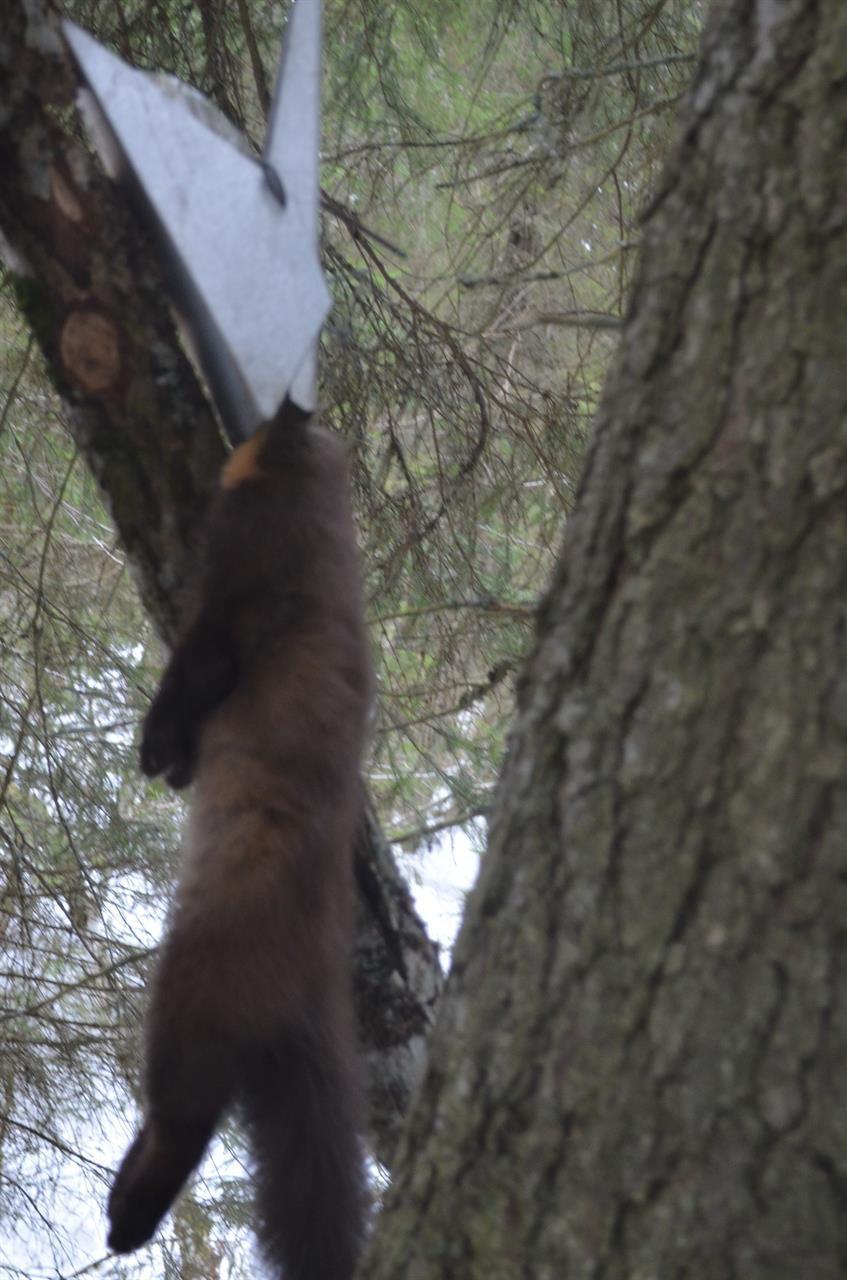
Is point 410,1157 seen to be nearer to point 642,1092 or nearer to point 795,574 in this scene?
point 642,1092

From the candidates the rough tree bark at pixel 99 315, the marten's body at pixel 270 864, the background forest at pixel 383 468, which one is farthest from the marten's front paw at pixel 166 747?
the background forest at pixel 383 468

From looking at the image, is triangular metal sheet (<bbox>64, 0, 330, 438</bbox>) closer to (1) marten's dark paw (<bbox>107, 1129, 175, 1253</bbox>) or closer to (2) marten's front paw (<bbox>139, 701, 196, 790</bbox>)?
(2) marten's front paw (<bbox>139, 701, 196, 790</bbox>)

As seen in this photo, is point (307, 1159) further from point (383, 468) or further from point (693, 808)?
point (383, 468)

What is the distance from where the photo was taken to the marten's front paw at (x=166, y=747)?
1.57 metres

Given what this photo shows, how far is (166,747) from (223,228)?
56cm

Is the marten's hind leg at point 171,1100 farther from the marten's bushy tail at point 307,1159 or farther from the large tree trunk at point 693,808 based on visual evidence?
the large tree trunk at point 693,808

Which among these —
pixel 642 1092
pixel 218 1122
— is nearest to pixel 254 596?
pixel 218 1122

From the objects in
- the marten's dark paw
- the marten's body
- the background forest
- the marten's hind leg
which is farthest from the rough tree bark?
the background forest

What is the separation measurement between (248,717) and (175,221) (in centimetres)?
53

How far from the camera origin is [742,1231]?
933 millimetres

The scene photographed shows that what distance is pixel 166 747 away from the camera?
1588 mm

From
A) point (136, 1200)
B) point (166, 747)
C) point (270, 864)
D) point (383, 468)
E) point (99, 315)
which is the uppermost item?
point (383, 468)

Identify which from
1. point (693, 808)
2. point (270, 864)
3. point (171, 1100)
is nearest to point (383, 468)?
point (270, 864)

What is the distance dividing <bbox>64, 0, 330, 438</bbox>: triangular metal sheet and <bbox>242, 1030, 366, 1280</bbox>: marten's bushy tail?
708 millimetres
